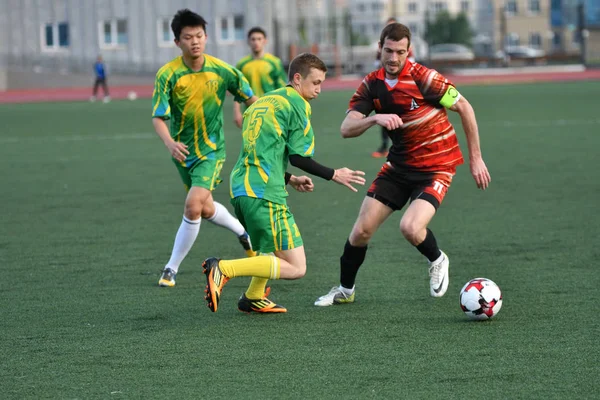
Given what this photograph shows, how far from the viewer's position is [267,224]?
6.16 meters

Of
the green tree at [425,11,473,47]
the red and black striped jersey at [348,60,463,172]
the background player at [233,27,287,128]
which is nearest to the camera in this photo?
the red and black striped jersey at [348,60,463,172]

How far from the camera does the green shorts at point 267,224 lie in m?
6.14

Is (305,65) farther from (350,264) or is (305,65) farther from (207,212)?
(207,212)

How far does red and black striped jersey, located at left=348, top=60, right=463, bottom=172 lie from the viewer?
258 inches

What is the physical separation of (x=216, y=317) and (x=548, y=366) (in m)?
2.26

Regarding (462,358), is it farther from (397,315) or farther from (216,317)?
(216,317)

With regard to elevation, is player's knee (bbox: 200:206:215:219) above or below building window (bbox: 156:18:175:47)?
below

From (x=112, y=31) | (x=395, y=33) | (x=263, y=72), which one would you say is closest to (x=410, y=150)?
(x=395, y=33)

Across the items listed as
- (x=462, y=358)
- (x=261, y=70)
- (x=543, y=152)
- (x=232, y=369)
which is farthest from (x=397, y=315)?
(x=543, y=152)

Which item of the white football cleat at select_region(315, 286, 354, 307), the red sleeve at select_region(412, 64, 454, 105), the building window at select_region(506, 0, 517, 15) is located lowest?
the white football cleat at select_region(315, 286, 354, 307)

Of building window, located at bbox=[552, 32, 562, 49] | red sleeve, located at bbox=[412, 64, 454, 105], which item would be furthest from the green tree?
red sleeve, located at bbox=[412, 64, 454, 105]

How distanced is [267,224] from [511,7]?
88782mm

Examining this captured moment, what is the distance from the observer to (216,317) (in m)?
6.46

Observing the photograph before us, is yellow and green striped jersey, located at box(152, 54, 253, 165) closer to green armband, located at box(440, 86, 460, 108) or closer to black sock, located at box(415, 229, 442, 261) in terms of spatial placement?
green armband, located at box(440, 86, 460, 108)
